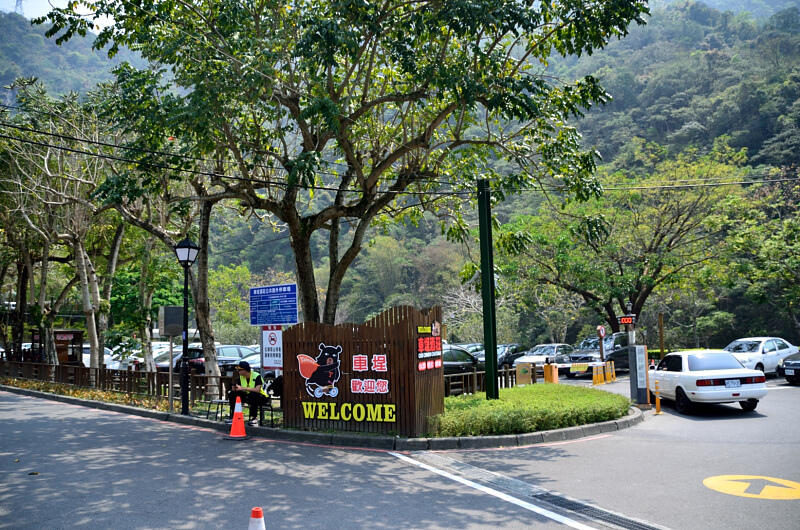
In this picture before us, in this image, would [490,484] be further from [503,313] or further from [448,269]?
[448,269]

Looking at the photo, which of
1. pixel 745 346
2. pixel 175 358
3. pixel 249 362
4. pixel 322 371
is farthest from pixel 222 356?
pixel 745 346

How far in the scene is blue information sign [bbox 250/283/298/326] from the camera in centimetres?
1430

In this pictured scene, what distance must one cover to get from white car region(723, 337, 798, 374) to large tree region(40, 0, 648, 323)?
513 inches

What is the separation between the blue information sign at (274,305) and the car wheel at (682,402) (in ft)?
29.5

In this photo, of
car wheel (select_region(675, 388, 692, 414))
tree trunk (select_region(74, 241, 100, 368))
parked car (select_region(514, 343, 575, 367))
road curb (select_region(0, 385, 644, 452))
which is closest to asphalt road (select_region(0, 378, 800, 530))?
road curb (select_region(0, 385, 644, 452))

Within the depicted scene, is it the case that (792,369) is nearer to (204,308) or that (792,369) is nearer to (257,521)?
(204,308)

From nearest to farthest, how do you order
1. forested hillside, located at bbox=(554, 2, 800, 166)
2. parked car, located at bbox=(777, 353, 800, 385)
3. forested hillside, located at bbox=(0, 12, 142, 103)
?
parked car, located at bbox=(777, 353, 800, 385)
forested hillside, located at bbox=(554, 2, 800, 166)
forested hillside, located at bbox=(0, 12, 142, 103)

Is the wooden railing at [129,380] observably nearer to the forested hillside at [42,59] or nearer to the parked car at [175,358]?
the parked car at [175,358]

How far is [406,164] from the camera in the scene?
683 inches

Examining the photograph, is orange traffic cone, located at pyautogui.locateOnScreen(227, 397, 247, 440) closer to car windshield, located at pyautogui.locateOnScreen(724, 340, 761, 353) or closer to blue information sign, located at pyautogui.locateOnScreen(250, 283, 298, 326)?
blue information sign, located at pyautogui.locateOnScreen(250, 283, 298, 326)

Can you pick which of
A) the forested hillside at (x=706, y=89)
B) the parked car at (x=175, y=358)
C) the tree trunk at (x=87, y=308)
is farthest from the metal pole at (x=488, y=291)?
the forested hillside at (x=706, y=89)

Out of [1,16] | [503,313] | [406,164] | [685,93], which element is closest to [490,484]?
[406,164]

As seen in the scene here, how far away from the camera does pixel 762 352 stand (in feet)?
77.5

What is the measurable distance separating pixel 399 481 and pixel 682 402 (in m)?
8.82
